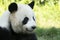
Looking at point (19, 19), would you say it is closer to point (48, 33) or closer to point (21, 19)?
point (21, 19)

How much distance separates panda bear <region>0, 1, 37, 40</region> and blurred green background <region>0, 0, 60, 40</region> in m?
2.31

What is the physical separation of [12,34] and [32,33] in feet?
1.03

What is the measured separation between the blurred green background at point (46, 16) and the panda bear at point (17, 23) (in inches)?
90.8

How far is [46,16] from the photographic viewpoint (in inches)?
311

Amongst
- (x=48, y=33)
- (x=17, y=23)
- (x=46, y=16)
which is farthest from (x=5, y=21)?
(x=46, y=16)

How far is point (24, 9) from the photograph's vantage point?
4191mm

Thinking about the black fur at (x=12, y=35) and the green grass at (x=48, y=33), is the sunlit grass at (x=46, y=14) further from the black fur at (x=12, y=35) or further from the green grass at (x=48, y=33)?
the black fur at (x=12, y=35)

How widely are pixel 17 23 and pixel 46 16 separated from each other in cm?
385

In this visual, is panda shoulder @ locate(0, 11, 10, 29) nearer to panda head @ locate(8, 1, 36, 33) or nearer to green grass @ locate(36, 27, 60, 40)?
panda head @ locate(8, 1, 36, 33)

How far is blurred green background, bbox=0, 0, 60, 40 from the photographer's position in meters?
6.67

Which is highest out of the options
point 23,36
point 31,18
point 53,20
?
point 31,18

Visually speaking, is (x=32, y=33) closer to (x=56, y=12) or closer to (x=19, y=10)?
(x=19, y=10)

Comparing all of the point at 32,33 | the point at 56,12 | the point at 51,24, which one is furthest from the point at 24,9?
the point at 56,12

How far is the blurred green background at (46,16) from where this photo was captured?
6.67 meters
